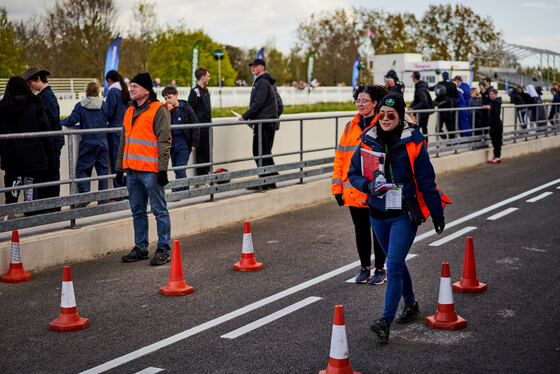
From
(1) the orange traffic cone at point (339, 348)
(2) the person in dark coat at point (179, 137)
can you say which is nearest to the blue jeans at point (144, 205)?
(2) the person in dark coat at point (179, 137)

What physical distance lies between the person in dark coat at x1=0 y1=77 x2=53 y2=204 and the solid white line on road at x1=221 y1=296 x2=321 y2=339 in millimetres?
4042

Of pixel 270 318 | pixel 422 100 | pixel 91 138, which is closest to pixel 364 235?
pixel 270 318

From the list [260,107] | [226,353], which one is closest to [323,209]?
[260,107]

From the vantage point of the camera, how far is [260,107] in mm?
12414

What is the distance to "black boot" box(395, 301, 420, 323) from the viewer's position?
603cm

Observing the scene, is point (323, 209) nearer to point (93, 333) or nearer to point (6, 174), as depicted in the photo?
point (6, 174)

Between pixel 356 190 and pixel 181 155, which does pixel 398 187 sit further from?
pixel 181 155

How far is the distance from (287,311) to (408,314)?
1057mm

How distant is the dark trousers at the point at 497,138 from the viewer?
1938 cm

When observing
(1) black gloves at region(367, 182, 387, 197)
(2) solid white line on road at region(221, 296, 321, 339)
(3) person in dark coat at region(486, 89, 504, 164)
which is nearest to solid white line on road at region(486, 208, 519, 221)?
(2) solid white line on road at region(221, 296, 321, 339)

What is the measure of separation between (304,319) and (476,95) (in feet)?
53.0

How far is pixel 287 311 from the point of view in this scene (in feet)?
21.0

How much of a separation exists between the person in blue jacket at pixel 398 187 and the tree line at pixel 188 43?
4493 centimetres

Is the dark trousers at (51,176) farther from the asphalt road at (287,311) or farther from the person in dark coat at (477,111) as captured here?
the person in dark coat at (477,111)
